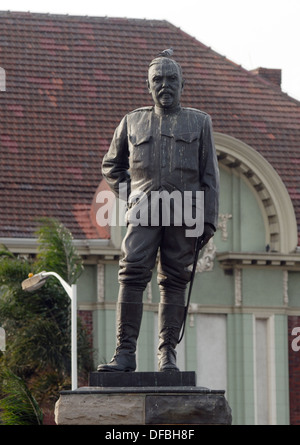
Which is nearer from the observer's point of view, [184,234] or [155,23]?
[184,234]

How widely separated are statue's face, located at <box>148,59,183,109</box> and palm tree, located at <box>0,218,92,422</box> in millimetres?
13907

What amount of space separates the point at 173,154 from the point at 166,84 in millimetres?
571

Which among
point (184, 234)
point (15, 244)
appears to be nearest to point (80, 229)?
point (15, 244)

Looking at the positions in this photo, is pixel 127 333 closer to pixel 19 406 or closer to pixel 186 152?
pixel 186 152

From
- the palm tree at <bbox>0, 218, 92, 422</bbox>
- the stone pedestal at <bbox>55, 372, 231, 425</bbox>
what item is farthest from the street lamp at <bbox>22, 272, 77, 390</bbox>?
the stone pedestal at <bbox>55, 372, 231, 425</bbox>

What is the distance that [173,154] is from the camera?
15102 mm

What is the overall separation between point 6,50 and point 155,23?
13.3 ft

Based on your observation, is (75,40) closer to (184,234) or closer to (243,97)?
(243,97)

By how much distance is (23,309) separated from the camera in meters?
29.9

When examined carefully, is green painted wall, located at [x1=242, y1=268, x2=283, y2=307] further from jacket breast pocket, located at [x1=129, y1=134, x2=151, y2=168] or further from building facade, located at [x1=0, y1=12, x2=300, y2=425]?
jacket breast pocket, located at [x1=129, y1=134, x2=151, y2=168]

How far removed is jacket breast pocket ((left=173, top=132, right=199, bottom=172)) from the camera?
15102 mm

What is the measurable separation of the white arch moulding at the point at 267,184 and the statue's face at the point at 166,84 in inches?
810

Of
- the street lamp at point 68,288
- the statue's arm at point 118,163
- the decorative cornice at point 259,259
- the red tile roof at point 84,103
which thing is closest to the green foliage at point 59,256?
the street lamp at point 68,288
